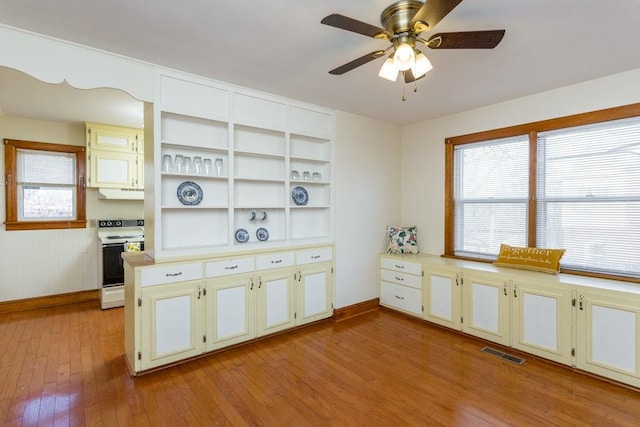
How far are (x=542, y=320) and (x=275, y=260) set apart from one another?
8.39ft

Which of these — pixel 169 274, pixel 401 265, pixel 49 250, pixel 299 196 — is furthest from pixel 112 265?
pixel 401 265

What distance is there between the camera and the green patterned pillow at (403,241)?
423cm

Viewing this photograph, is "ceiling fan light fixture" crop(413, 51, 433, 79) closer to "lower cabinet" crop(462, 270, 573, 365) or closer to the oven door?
"lower cabinet" crop(462, 270, 573, 365)

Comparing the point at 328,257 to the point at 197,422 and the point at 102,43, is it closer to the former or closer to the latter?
the point at 197,422

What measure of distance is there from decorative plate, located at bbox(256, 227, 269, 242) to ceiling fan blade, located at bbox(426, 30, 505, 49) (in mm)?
2404

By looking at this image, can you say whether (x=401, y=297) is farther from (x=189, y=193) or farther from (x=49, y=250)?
(x=49, y=250)

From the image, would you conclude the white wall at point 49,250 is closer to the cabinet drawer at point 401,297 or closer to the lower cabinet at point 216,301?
the lower cabinet at point 216,301

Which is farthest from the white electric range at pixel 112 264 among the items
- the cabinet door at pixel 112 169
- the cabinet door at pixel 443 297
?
the cabinet door at pixel 443 297

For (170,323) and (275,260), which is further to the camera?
(275,260)

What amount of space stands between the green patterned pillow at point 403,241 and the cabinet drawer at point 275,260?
59.6 inches

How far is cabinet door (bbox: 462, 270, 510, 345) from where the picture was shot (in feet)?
10.1

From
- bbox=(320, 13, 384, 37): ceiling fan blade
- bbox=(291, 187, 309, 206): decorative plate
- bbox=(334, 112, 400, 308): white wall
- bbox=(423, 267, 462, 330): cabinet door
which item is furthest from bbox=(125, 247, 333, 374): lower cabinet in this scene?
bbox=(320, 13, 384, 37): ceiling fan blade

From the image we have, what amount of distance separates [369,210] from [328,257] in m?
0.91

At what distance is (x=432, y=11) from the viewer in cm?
150
